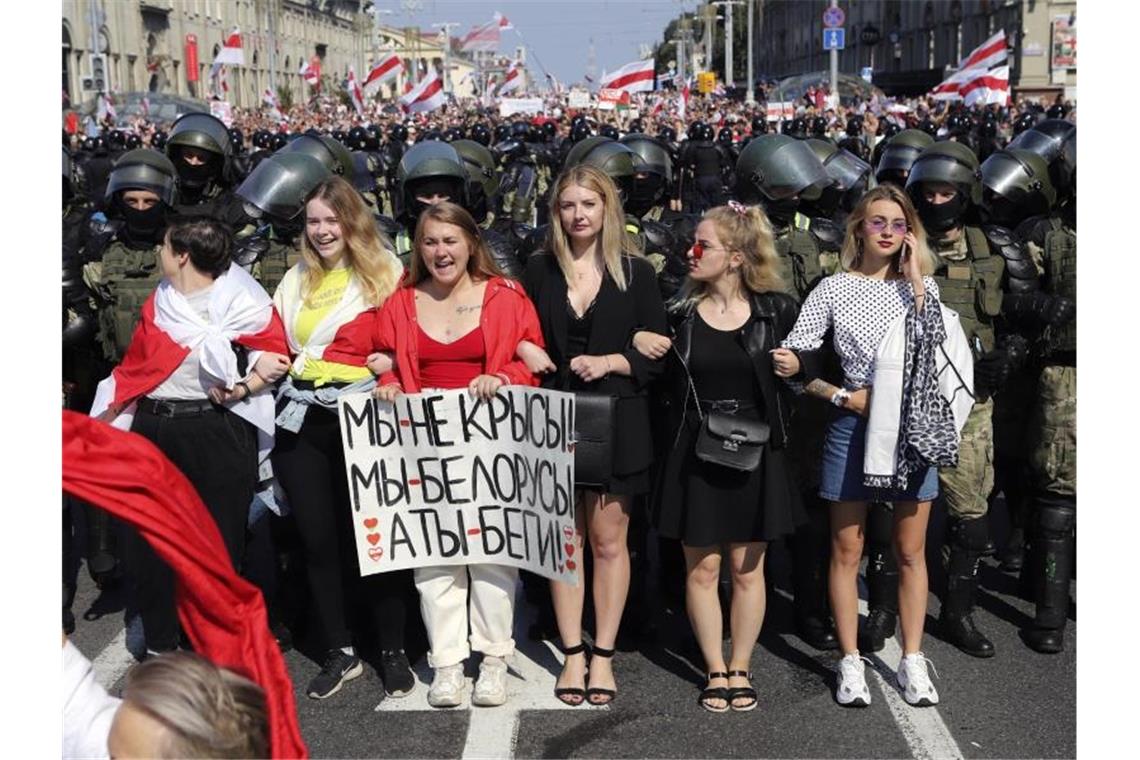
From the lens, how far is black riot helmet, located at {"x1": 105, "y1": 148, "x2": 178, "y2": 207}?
6.09 metres

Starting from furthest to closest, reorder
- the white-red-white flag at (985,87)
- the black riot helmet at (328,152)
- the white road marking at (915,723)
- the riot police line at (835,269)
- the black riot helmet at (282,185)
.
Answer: the white-red-white flag at (985,87) → the black riot helmet at (328,152) → the black riot helmet at (282,185) → the riot police line at (835,269) → the white road marking at (915,723)

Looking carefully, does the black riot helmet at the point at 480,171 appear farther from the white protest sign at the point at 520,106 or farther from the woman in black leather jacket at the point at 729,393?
the white protest sign at the point at 520,106

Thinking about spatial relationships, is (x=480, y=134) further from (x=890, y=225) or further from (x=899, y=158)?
(x=890, y=225)

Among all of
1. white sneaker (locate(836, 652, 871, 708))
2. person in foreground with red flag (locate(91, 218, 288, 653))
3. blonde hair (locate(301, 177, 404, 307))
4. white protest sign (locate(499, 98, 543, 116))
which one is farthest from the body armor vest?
white protest sign (locate(499, 98, 543, 116))

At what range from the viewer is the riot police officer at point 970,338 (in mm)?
5133

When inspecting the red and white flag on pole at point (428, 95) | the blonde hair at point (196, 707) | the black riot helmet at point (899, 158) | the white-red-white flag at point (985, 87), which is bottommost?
the blonde hair at point (196, 707)

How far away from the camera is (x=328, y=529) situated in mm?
4965

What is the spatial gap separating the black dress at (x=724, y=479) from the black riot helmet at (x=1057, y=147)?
2.31 m

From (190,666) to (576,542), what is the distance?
2385 mm

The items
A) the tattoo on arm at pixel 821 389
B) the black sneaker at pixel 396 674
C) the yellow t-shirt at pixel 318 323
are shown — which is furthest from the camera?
the black sneaker at pixel 396 674

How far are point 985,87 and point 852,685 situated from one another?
19.3 m

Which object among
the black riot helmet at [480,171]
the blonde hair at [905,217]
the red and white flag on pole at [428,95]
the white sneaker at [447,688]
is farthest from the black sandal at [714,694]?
the red and white flag on pole at [428,95]

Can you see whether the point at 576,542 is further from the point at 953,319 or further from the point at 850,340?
the point at 953,319

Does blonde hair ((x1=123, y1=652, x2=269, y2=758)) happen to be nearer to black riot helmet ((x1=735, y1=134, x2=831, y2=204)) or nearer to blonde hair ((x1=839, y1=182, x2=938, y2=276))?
blonde hair ((x1=839, y1=182, x2=938, y2=276))
